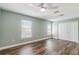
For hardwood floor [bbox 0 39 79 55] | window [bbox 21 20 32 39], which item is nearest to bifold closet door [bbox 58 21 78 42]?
hardwood floor [bbox 0 39 79 55]

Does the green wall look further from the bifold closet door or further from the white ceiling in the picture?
the bifold closet door

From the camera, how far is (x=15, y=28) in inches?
72.1

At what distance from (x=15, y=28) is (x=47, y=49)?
3.29 ft

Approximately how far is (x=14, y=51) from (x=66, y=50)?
114cm

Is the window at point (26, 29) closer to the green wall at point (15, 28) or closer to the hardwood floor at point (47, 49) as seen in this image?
the green wall at point (15, 28)

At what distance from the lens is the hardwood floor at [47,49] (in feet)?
4.75

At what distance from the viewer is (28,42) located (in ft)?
5.53

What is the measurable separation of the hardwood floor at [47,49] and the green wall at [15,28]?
19 centimetres

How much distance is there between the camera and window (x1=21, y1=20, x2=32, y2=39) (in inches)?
64.6

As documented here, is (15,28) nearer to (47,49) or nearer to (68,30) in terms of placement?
(47,49)

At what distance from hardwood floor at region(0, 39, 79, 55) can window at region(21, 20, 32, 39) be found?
9.7 inches

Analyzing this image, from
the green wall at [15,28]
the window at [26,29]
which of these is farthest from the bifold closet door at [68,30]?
the window at [26,29]
